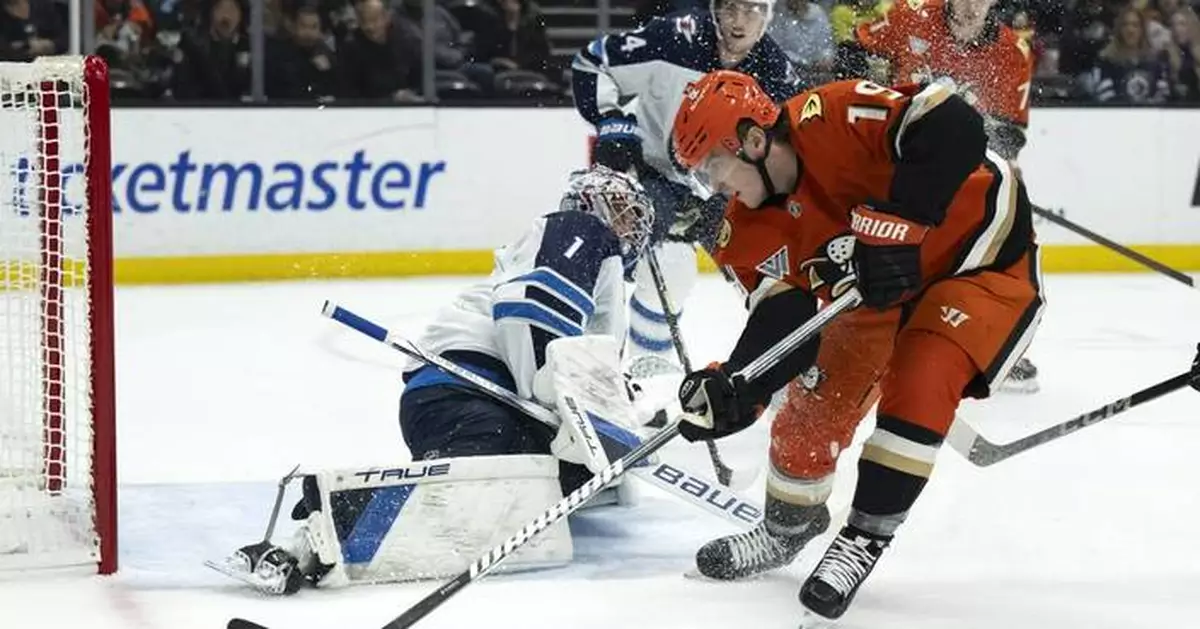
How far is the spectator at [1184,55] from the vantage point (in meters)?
8.32

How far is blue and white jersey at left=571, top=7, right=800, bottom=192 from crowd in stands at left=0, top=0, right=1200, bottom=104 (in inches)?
77.9

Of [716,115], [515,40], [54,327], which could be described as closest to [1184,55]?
[515,40]

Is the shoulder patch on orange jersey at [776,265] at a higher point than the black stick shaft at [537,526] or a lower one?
higher

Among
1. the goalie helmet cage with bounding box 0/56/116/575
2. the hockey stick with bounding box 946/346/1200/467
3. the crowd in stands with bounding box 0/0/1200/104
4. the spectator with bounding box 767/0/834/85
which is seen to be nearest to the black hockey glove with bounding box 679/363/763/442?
the hockey stick with bounding box 946/346/1200/467

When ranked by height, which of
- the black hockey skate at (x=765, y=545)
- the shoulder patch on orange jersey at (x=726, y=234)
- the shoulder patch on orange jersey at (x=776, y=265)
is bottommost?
the black hockey skate at (x=765, y=545)

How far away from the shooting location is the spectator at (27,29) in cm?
732

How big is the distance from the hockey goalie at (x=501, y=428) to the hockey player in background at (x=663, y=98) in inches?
46.0

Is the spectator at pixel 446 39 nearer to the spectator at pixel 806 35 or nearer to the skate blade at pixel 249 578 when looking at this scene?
the spectator at pixel 806 35

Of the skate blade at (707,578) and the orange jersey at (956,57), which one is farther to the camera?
the orange jersey at (956,57)

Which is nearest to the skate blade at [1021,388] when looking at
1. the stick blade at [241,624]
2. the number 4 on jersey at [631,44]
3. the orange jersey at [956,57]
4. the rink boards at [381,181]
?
the orange jersey at [956,57]

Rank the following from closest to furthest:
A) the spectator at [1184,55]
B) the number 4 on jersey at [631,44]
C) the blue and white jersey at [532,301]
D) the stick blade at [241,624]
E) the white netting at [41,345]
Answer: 1. the stick blade at [241,624]
2. the white netting at [41,345]
3. the blue and white jersey at [532,301]
4. the number 4 on jersey at [631,44]
5. the spectator at [1184,55]

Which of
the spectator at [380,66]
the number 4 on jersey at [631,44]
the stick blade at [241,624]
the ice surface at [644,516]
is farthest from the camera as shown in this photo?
the spectator at [380,66]

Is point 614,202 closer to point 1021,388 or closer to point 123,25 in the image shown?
point 1021,388

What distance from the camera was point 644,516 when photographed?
12.3 ft
